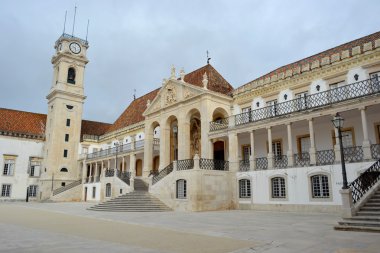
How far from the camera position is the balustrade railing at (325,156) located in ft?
58.5

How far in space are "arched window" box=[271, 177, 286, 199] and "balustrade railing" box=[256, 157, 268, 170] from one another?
1252 mm

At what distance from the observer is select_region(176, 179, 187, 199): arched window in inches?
829

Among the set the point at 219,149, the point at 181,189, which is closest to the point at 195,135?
the point at 219,149

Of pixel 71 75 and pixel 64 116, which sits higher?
pixel 71 75

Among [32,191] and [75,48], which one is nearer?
[32,191]

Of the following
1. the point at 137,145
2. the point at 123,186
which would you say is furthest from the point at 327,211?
the point at 137,145

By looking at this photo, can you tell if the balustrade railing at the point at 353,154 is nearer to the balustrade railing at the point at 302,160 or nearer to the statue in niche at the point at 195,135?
the balustrade railing at the point at 302,160

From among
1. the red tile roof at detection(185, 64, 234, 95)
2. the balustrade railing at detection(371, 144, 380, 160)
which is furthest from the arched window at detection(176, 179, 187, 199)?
the balustrade railing at detection(371, 144, 380, 160)

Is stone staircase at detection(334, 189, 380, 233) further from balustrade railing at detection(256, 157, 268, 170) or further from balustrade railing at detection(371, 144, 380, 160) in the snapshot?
balustrade railing at detection(256, 157, 268, 170)

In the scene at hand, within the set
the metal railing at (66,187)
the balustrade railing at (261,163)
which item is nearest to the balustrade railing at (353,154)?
the balustrade railing at (261,163)

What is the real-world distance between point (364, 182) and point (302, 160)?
732 centimetres

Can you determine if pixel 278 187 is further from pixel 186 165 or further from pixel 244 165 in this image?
pixel 186 165

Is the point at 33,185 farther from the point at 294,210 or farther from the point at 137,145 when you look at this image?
the point at 294,210

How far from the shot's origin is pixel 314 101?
19.7 meters
